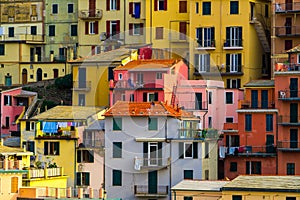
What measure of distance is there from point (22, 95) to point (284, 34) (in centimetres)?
2006

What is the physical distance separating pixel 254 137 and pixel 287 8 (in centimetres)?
1292

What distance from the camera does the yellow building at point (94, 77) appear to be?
4281 inches

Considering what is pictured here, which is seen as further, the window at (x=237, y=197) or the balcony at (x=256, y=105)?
the balcony at (x=256, y=105)

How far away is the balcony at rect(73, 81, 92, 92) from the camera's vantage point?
10944 centimetres

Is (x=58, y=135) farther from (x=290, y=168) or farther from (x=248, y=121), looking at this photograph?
(x=290, y=168)

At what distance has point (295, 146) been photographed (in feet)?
320

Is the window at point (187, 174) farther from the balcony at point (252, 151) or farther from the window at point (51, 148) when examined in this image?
the window at point (51, 148)

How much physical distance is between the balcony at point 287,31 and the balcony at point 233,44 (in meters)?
2.64

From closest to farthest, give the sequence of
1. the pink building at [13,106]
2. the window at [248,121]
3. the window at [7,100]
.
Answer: the window at [248,121] → the pink building at [13,106] → the window at [7,100]

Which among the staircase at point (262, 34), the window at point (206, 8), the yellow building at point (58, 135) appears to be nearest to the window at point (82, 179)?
the yellow building at point (58, 135)

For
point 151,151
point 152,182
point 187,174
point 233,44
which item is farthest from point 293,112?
point 233,44

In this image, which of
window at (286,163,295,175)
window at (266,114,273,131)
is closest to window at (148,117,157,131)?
window at (266,114,273,131)

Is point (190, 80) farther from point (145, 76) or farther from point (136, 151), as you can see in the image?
point (136, 151)

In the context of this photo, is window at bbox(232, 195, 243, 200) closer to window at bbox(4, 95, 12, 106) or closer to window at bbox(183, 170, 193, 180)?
window at bbox(183, 170, 193, 180)
